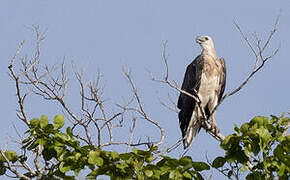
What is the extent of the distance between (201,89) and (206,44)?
0.98m

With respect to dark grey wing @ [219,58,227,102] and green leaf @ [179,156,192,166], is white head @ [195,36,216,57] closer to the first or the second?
dark grey wing @ [219,58,227,102]

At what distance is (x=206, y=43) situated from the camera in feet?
30.4

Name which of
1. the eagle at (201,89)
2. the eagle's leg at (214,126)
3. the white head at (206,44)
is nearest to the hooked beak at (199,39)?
the white head at (206,44)

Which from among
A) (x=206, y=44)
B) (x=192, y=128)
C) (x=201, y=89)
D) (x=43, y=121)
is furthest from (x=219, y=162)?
(x=206, y=44)

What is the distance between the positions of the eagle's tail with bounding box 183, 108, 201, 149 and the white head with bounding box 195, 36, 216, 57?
115cm

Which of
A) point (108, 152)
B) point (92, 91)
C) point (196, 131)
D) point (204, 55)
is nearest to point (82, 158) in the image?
point (108, 152)

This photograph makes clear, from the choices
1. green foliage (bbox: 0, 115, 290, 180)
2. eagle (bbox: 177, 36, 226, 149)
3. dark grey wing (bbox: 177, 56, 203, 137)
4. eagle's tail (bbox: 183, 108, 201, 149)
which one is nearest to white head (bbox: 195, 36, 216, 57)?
eagle (bbox: 177, 36, 226, 149)

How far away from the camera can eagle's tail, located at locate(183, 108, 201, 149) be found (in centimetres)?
827

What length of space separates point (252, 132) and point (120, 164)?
3.36ft

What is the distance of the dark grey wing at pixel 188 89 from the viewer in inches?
339

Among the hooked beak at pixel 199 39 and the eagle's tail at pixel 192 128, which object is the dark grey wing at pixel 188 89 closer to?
the eagle's tail at pixel 192 128

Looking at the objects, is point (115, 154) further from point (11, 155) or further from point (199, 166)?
point (11, 155)

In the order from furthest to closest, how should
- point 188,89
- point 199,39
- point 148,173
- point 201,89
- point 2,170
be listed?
point 199,39, point 188,89, point 201,89, point 2,170, point 148,173

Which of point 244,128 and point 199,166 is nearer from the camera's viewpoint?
point 199,166
